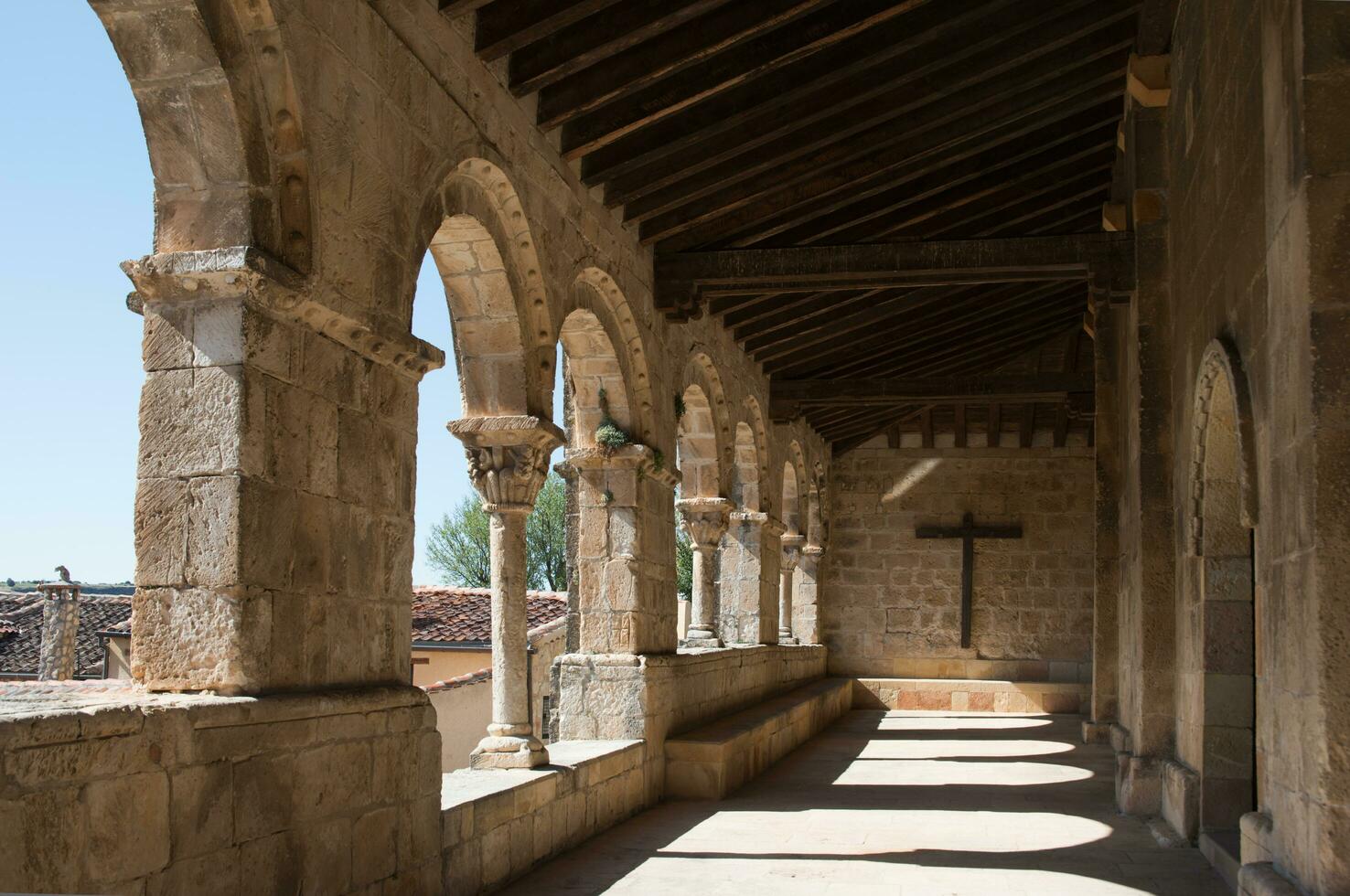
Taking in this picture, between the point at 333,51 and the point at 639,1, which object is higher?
the point at 639,1

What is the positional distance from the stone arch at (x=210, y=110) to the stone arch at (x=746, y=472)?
8.02 meters

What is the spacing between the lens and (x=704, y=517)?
1009cm

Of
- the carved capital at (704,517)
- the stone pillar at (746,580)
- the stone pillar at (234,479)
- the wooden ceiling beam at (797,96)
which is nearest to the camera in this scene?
the stone pillar at (234,479)

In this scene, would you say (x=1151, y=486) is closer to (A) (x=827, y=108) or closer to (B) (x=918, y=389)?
(A) (x=827, y=108)

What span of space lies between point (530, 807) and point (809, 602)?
10.4m

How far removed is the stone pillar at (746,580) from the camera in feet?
38.8

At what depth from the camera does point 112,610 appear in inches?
748

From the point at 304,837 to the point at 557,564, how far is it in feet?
91.3

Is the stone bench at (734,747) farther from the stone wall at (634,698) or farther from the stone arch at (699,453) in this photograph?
the stone arch at (699,453)

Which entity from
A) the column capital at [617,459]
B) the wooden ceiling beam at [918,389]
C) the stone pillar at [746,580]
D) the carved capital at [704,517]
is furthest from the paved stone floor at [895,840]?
the wooden ceiling beam at [918,389]

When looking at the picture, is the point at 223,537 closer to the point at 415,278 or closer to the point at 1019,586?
the point at 415,278

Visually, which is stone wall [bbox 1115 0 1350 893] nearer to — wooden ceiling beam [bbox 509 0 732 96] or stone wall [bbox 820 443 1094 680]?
wooden ceiling beam [bbox 509 0 732 96]

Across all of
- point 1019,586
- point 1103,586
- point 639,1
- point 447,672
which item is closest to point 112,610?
point 447,672

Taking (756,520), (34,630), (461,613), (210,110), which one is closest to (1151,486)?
(210,110)
